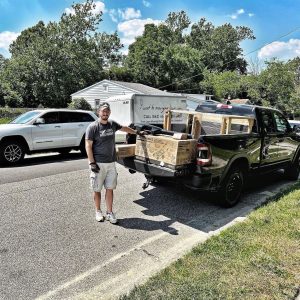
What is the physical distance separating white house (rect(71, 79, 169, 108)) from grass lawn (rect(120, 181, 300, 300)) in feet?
84.4

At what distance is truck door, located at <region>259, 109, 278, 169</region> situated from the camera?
6.73 meters

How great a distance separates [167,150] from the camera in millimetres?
5262

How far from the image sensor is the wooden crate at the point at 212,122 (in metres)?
5.98

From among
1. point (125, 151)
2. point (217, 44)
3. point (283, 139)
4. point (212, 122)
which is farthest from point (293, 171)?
point (217, 44)

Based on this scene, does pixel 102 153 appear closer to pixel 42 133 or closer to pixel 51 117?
pixel 42 133

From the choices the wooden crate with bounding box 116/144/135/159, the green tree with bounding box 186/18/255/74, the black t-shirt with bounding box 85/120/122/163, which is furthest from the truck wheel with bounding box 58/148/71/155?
the green tree with bounding box 186/18/255/74

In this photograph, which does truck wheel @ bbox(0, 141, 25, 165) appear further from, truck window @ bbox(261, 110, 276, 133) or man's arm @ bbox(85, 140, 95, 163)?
truck window @ bbox(261, 110, 276, 133)

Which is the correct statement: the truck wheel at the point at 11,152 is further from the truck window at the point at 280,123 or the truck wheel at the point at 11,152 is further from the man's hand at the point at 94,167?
the truck window at the point at 280,123

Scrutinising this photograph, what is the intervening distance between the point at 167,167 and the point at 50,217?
2.05 meters

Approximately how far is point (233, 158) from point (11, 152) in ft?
21.7

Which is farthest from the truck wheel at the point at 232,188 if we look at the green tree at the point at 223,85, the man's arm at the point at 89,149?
the green tree at the point at 223,85

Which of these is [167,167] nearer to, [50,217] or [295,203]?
[50,217]

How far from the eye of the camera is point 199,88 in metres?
51.4

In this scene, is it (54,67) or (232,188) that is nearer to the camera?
(232,188)
